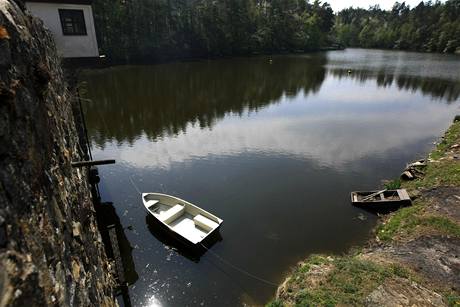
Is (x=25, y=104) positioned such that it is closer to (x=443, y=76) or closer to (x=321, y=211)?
(x=321, y=211)

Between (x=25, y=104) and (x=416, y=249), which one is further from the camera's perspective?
(x=416, y=249)

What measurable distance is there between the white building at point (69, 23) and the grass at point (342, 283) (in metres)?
18.7

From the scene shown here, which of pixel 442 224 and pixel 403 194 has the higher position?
pixel 442 224

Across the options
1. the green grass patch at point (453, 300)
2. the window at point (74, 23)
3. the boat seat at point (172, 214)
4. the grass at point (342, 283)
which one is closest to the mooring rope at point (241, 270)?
the grass at point (342, 283)

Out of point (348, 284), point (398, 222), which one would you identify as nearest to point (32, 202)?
point (348, 284)

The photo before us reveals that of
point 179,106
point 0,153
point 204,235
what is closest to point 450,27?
point 179,106

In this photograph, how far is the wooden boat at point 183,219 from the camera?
43.3ft

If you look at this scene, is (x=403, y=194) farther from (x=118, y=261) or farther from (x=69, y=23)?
(x=69, y=23)

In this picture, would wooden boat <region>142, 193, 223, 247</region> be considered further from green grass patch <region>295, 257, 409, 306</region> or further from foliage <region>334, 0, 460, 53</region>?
foliage <region>334, 0, 460, 53</region>

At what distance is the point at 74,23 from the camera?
1902cm

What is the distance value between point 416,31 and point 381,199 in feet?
433

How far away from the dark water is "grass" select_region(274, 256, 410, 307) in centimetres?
179

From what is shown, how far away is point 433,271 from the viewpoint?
34.2 ft

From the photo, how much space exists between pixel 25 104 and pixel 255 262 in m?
11.2
